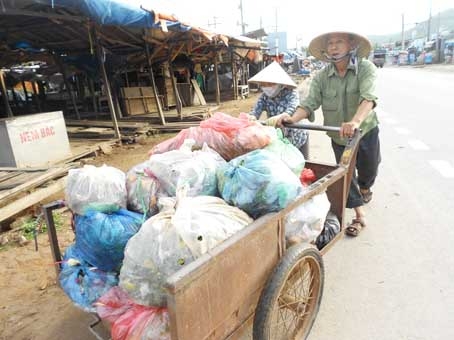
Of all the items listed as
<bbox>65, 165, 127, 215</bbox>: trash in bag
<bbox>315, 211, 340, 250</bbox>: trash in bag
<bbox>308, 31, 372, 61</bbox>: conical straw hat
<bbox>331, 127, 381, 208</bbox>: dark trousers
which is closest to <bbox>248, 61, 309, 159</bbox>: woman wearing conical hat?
<bbox>308, 31, 372, 61</bbox>: conical straw hat

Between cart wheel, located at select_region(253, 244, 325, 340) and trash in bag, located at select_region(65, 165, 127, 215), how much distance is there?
0.92m

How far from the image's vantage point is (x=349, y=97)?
3193 millimetres

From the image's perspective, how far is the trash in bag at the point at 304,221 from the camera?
2.05 metres

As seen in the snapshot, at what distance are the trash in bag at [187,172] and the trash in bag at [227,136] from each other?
12.1 inches

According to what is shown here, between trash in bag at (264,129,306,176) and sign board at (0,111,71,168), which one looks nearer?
trash in bag at (264,129,306,176)

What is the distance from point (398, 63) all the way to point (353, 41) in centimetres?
5500

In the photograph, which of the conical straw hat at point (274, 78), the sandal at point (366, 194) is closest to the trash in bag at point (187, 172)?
the conical straw hat at point (274, 78)

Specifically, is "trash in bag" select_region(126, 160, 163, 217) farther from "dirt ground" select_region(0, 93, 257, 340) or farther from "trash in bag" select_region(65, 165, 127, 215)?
"dirt ground" select_region(0, 93, 257, 340)

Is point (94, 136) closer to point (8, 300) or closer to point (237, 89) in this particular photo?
point (8, 300)

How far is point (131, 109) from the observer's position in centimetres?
1245

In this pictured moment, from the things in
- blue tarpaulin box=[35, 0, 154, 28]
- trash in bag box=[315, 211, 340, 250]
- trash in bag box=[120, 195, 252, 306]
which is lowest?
trash in bag box=[315, 211, 340, 250]

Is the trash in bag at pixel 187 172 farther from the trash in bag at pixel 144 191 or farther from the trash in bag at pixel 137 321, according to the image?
the trash in bag at pixel 137 321

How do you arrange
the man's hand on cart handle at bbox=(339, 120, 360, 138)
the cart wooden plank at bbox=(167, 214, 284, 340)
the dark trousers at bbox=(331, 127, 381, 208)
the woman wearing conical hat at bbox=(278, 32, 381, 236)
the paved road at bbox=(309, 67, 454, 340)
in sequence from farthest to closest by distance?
the dark trousers at bbox=(331, 127, 381, 208), the woman wearing conical hat at bbox=(278, 32, 381, 236), the man's hand on cart handle at bbox=(339, 120, 360, 138), the paved road at bbox=(309, 67, 454, 340), the cart wooden plank at bbox=(167, 214, 284, 340)

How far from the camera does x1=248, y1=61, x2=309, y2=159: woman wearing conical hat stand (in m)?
3.34
